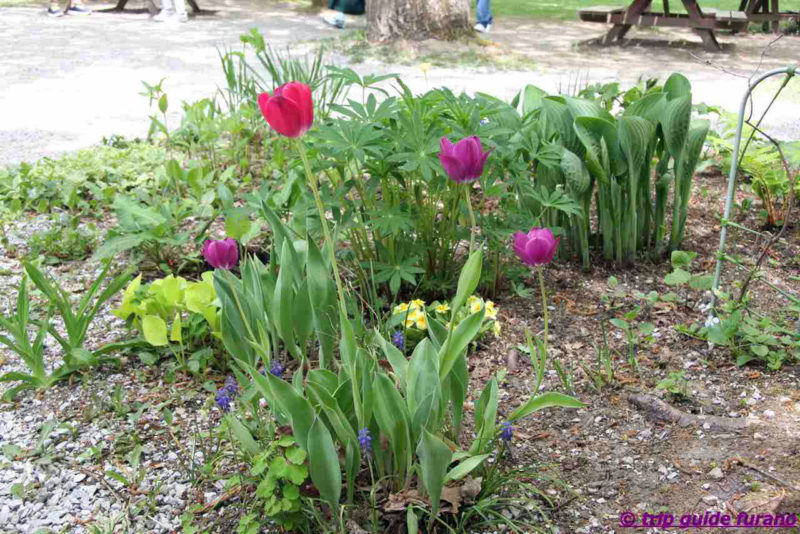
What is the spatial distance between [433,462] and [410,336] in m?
1.00

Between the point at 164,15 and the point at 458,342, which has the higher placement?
the point at 164,15

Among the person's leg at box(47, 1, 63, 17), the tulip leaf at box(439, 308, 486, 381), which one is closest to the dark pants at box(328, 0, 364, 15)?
the person's leg at box(47, 1, 63, 17)

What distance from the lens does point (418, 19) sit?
8148 millimetres

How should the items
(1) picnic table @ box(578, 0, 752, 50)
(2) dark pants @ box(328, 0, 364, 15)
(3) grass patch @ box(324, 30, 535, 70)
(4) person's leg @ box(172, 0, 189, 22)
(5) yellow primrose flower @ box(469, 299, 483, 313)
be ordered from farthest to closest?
(4) person's leg @ box(172, 0, 189, 22) < (2) dark pants @ box(328, 0, 364, 15) < (1) picnic table @ box(578, 0, 752, 50) < (3) grass patch @ box(324, 30, 535, 70) < (5) yellow primrose flower @ box(469, 299, 483, 313)

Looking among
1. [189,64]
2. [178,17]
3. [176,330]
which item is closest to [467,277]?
[176,330]

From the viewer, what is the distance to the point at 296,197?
10.4 feet

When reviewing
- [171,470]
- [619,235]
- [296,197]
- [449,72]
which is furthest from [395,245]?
[449,72]

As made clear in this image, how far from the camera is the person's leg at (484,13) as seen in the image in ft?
31.8

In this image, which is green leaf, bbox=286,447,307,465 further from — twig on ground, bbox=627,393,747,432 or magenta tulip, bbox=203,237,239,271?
twig on ground, bbox=627,393,747,432

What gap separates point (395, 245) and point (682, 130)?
1193 mm

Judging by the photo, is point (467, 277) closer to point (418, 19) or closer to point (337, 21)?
point (418, 19)

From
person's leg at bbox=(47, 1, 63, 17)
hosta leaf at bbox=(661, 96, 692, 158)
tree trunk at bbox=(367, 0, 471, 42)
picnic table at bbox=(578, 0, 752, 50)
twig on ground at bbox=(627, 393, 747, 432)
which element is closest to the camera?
twig on ground at bbox=(627, 393, 747, 432)

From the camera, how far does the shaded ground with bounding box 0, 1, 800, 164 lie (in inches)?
→ 223

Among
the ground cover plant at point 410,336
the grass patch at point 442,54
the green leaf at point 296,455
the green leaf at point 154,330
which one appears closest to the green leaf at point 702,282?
the ground cover plant at point 410,336
